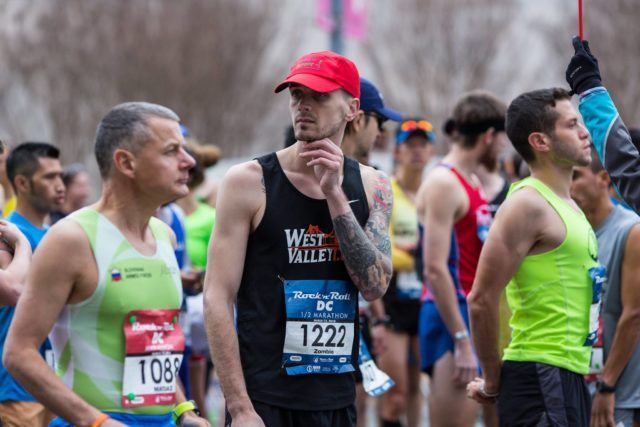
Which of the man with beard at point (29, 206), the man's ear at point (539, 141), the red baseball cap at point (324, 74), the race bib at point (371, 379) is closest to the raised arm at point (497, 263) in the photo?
the man's ear at point (539, 141)

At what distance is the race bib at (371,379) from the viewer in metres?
5.75

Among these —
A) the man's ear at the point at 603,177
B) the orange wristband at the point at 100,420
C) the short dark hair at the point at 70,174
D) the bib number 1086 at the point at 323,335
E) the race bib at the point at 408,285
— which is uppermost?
the short dark hair at the point at 70,174

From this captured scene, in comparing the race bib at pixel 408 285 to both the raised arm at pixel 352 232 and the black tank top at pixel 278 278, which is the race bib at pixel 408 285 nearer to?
the raised arm at pixel 352 232

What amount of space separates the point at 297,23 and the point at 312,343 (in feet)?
88.7

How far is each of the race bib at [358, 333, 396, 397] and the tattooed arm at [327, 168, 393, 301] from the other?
4.02ft

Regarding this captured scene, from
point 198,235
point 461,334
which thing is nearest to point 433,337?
point 461,334

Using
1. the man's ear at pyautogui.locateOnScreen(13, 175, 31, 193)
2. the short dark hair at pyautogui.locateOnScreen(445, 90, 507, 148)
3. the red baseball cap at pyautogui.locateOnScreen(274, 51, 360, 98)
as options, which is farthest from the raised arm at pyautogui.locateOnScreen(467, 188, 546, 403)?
the man's ear at pyautogui.locateOnScreen(13, 175, 31, 193)

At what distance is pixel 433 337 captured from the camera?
7336mm

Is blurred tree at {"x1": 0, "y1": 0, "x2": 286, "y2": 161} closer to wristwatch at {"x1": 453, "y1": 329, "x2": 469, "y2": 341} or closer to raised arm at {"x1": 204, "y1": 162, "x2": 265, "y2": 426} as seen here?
wristwatch at {"x1": 453, "y1": 329, "x2": 469, "y2": 341}

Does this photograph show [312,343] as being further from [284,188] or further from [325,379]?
[284,188]

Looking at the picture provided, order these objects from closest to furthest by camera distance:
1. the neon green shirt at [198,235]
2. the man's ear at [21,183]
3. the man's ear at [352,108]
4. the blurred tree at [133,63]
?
the man's ear at [352,108]
the man's ear at [21,183]
the neon green shirt at [198,235]
the blurred tree at [133,63]

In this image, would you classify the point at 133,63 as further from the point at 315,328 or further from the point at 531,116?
the point at 315,328

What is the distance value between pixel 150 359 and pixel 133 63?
86.7 feet

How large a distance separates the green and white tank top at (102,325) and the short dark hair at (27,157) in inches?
110
